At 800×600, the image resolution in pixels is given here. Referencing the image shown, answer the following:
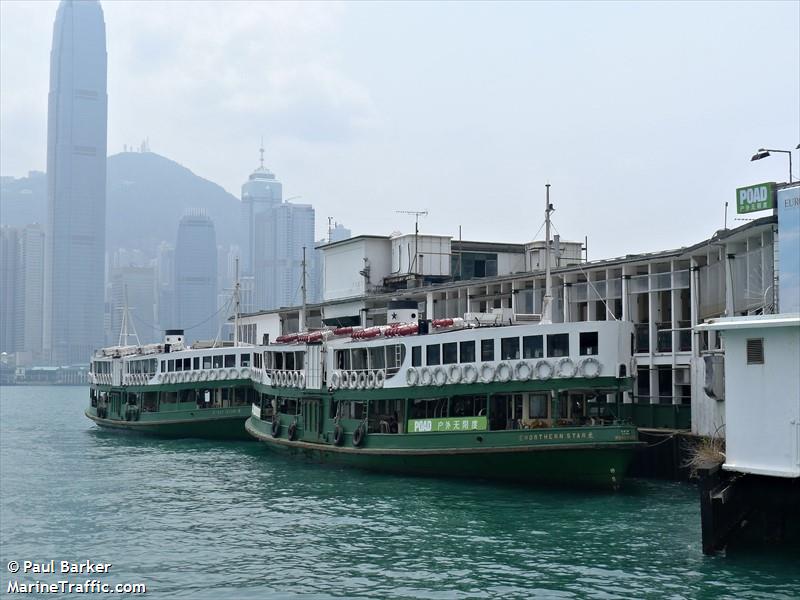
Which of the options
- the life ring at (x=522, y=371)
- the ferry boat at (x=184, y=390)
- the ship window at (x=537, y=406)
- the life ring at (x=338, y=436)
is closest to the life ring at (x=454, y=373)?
the life ring at (x=522, y=371)

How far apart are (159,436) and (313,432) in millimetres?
19935

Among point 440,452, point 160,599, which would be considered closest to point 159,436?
point 440,452

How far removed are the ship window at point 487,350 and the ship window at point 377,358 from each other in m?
5.57

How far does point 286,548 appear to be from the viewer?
927 inches

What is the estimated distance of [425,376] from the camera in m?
34.7

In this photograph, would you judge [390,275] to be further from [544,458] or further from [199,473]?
[544,458]

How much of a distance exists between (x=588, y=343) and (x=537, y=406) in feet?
11.2

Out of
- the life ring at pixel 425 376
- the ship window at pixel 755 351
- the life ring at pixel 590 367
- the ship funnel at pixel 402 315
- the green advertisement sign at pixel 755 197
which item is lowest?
the life ring at pixel 425 376

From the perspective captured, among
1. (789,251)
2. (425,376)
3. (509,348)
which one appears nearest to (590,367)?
(509,348)

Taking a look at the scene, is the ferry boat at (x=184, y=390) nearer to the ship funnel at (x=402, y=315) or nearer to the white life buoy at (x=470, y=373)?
the ship funnel at (x=402, y=315)

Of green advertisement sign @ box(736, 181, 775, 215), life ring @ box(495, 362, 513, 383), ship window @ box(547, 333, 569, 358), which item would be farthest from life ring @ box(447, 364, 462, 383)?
green advertisement sign @ box(736, 181, 775, 215)

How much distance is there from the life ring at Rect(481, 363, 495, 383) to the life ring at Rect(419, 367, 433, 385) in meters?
2.56

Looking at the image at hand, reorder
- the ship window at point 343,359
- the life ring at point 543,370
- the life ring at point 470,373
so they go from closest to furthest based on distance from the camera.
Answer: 1. the life ring at point 543,370
2. the life ring at point 470,373
3. the ship window at point 343,359

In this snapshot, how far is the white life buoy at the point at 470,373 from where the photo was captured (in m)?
32.8
